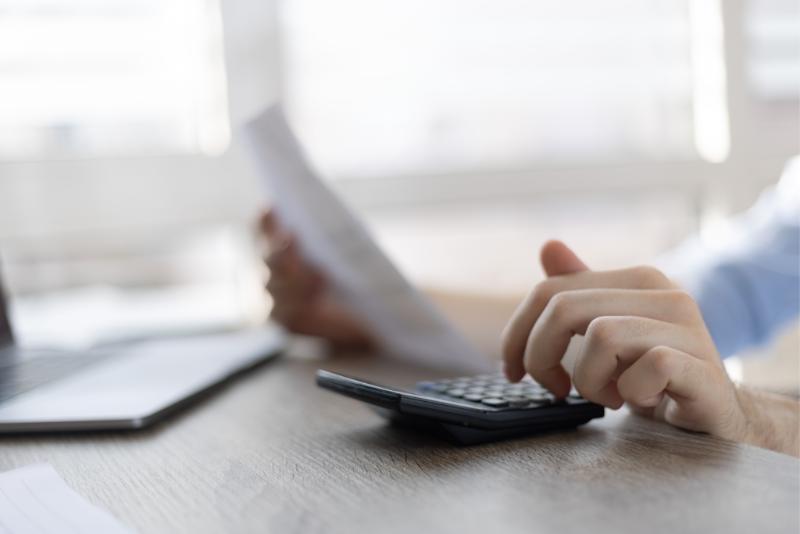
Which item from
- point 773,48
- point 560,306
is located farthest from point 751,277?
point 773,48

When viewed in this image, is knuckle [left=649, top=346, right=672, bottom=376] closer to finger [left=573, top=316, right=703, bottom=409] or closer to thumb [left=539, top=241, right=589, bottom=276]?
finger [left=573, top=316, right=703, bottom=409]

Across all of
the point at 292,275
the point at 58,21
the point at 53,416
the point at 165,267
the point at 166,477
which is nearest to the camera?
the point at 166,477

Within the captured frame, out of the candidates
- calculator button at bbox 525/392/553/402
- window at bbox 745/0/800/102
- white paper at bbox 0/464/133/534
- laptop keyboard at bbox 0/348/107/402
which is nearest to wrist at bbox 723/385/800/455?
calculator button at bbox 525/392/553/402

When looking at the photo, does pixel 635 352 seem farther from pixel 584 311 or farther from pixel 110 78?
pixel 110 78

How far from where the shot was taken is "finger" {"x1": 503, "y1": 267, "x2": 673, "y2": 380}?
1.79ft

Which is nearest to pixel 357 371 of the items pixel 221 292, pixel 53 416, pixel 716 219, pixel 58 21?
pixel 53 416

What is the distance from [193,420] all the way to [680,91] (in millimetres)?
1558

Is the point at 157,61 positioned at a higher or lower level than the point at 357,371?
higher

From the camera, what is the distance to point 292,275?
41.0 inches

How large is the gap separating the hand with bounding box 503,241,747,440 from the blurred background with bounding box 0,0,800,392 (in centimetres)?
86

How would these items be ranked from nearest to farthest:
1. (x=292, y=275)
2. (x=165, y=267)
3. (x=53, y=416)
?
1. (x=53, y=416)
2. (x=292, y=275)
3. (x=165, y=267)

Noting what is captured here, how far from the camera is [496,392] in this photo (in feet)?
1.80

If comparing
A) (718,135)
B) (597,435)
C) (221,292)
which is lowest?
(221,292)

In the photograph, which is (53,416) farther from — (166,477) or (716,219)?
(716,219)
